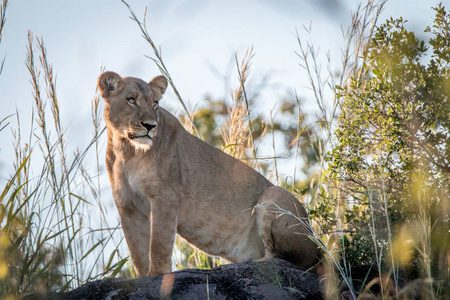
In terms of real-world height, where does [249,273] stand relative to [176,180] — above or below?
below

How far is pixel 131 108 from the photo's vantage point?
4875mm

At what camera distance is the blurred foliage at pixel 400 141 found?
13.5 feet

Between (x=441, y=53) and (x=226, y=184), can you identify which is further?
(x=226, y=184)

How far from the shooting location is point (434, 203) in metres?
4.12

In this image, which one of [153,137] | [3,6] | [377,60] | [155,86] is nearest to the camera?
[3,6]

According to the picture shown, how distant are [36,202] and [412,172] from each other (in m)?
3.04

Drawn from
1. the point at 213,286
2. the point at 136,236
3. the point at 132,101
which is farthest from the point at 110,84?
the point at 213,286

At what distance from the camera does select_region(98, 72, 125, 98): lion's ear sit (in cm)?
499

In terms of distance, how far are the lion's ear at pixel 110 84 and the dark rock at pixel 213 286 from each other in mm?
2120

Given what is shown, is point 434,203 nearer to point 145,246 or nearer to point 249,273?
point 249,273

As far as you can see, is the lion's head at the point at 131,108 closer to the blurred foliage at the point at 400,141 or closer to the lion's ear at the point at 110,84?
the lion's ear at the point at 110,84

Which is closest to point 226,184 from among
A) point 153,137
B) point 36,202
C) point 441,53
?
point 153,137

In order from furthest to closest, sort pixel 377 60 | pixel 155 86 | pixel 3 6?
pixel 155 86 < pixel 377 60 < pixel 3 6

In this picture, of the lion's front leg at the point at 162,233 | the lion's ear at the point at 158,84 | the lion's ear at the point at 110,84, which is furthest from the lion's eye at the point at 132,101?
the lion's front leg at the point at 162,233
